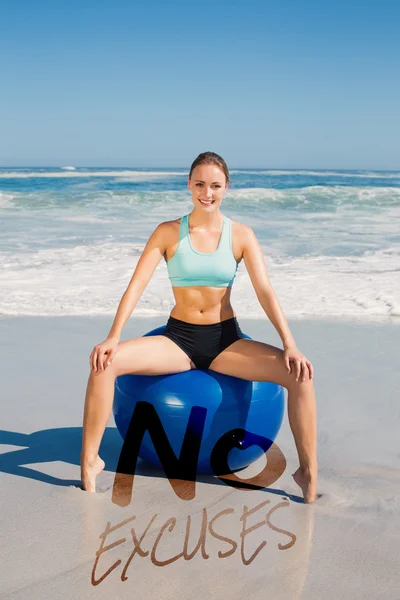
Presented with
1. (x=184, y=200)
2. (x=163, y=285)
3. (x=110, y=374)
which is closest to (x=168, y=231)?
(x=110, y=374)

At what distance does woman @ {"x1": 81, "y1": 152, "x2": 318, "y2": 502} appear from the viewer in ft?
9.91

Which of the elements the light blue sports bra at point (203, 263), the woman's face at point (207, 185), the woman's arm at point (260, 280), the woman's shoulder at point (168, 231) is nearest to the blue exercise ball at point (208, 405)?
the woman's arm at point (260, 280)

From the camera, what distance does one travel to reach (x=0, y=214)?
18844mm

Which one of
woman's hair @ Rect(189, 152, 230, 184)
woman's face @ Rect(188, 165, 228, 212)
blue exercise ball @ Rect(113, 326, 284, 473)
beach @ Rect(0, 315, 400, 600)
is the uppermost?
woman's hair @ Rect(189, 152, 230, 184)

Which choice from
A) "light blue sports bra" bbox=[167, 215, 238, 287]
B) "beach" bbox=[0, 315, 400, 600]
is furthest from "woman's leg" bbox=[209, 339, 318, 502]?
"light blue sports bra" bbox=[167, 215, 238, 287]

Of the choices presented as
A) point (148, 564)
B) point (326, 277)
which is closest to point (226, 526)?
point (148, 564)

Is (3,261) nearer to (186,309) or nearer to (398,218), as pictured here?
(186,309)

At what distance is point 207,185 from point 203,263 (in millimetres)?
376

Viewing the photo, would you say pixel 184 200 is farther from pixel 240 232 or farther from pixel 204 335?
pixel 204 335

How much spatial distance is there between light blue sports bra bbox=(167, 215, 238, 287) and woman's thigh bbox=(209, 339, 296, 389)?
0.35 meters

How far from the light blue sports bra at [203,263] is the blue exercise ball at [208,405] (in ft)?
1.47

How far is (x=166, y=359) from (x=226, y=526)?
0.79m

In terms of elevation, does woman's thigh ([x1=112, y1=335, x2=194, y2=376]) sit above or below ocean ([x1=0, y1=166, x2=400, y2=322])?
above

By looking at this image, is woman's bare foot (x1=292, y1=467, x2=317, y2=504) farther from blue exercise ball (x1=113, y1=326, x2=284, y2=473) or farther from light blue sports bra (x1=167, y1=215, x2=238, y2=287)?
light blue sports bra (x1=167, y1=215, x2=238, y2=287)
